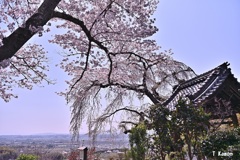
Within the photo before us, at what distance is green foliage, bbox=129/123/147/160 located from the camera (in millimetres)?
5438

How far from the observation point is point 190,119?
3.78m

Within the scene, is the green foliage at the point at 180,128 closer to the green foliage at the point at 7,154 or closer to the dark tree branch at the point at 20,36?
the dark tree branch at the point at 20,36

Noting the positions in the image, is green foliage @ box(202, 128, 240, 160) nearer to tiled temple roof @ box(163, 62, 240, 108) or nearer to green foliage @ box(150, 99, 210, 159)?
green foliage @ box(150, 99, 210, 159)

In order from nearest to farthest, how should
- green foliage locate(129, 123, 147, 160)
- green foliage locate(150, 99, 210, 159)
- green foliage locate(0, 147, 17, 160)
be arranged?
green foliage locate(150, 99, 210, 159) → green foliage locate(129, 123, 147, 160) → green foliage locate(0, 147, 17, 160)

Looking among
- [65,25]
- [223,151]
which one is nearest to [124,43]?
[65,25]

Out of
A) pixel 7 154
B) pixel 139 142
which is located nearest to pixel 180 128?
pixel 139 142

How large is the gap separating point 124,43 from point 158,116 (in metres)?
3.15

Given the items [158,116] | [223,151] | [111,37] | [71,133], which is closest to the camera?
[223,151]

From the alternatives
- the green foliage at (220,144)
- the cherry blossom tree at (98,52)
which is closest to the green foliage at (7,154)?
the cherry blossom tree at (98,52)

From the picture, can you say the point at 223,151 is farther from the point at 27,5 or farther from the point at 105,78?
the point at 105,78

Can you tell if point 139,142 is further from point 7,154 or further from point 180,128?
point 7,154

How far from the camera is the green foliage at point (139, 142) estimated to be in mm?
5438

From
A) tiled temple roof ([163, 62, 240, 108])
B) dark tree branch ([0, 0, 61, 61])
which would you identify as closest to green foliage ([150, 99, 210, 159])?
tiled temple roof ([163, 62, 240, 108])

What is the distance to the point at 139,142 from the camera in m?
5.61
